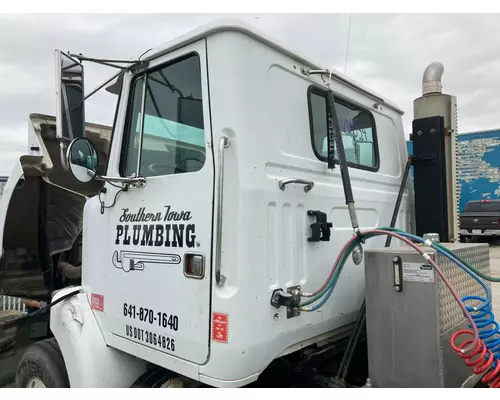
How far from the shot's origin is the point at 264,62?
2.18 metres

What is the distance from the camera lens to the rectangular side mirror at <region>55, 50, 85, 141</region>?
2230 mm

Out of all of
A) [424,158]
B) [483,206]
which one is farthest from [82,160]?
[483,206]

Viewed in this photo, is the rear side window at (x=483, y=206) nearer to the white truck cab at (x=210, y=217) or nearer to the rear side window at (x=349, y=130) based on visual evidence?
the rear side window at (x=349, y=130)

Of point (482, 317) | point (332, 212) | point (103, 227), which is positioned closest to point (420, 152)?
point (332, 212)

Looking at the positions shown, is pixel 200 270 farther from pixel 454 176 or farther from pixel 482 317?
pixel 454 176

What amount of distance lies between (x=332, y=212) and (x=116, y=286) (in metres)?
1.38

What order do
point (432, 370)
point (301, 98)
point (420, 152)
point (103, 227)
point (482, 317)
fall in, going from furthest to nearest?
point (420, 152) → point (103, 227) → point (301, 98) → point (482, 317) → point (432, 370)

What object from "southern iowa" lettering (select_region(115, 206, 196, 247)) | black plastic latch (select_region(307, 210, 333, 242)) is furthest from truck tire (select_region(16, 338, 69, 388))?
black plastic latch (select_region(307, 210, 333, 242))

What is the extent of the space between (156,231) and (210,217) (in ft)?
1.45

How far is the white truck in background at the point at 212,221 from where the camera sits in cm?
198

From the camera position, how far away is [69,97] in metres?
2.29

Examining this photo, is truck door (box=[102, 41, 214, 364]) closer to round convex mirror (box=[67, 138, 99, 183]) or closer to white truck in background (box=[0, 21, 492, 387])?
white truck in background (box=[0, 21, 492, 387])

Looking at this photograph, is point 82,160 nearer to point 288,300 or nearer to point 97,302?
point 97,302

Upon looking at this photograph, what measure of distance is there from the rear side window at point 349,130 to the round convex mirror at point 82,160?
4.25 feet
